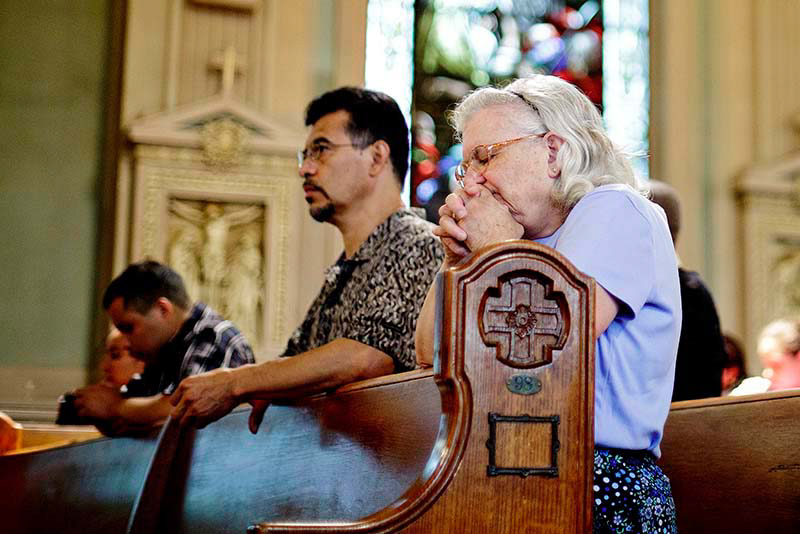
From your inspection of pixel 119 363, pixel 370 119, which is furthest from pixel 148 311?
pixel 370 119

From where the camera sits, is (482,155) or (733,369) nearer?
(482,155)

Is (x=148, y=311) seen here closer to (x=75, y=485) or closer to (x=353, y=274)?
(x=75, y=485)

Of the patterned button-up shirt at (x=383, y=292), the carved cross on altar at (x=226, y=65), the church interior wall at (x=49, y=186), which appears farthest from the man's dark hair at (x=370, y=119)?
the church interior wall at (x=49, y=186)

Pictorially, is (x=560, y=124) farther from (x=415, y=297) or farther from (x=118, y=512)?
(x=118, y=512)

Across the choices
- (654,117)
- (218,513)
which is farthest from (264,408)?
(654,117)

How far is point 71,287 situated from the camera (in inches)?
275

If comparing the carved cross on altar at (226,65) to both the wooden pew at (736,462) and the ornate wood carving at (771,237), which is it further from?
the wooden pew at (736,462)

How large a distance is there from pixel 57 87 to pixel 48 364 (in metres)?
1.72

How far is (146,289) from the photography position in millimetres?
4414

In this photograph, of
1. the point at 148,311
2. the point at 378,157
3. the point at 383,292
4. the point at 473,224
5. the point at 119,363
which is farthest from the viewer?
the point at 119,363

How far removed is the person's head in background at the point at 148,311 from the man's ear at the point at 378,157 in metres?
1.17

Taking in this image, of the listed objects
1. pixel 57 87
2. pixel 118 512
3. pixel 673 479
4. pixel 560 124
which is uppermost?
pixel 57 87

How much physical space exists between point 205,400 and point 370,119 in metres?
1.31

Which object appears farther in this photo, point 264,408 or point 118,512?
point 118,512
